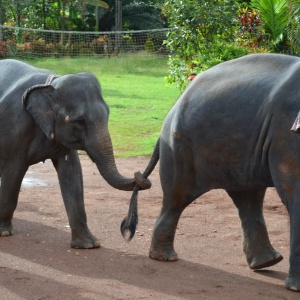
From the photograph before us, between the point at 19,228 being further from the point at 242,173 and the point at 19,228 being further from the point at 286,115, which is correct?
the point at 286,115

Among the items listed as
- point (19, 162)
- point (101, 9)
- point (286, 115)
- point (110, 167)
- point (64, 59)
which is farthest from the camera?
point (101, 9)

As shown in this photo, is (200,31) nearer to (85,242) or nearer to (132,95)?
(132,95)

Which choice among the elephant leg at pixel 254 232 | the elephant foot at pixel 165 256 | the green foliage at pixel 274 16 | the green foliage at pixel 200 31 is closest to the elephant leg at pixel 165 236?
the elephant foot at pixel 165 256

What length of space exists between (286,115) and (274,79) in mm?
342

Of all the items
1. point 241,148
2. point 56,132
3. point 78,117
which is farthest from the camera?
point 56,132

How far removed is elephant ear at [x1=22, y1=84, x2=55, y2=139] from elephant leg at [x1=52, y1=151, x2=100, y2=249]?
0.49 meters

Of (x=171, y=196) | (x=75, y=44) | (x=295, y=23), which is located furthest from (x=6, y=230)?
(x=75, y=44)

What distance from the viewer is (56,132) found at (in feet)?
24.1

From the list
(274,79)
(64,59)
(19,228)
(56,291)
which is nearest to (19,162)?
(19,228)

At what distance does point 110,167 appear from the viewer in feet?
23.2

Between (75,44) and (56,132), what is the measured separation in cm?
2410

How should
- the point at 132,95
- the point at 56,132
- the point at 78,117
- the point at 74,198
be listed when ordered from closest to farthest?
the point at 78,117
the point at 56,132
the point at 74,198
the point at 132,95

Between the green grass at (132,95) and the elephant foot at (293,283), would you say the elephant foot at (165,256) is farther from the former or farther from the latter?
Result: the green grass at (132,95)

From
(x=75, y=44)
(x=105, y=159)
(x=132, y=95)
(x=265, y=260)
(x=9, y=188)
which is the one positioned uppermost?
(x=105, y=159)
